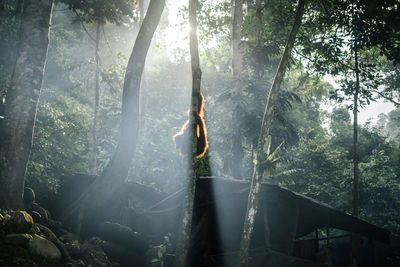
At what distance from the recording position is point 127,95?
385 inches

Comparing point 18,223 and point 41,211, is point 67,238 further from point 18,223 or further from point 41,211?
point 18,223

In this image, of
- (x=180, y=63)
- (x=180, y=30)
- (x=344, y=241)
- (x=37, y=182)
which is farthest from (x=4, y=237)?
(x=180, y=63)

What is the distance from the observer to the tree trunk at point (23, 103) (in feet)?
23.0

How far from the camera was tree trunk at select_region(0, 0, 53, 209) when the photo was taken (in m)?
7.02

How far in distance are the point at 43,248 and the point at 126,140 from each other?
13.8ft

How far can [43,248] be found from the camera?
6117mm

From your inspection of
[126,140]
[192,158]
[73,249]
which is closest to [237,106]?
[126,140]

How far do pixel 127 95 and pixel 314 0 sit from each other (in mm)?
8243

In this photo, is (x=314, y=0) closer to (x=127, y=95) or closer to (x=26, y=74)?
(x=127, y=95)

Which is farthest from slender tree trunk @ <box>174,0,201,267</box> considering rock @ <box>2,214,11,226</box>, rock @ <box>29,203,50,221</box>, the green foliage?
the green foliage

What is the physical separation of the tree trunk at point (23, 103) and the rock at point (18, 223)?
1090mm

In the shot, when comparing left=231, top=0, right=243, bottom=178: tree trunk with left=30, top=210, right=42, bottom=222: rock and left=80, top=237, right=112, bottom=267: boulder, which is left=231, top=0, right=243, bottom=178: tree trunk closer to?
left=80, top=237, right=112, bottom=267: boulder

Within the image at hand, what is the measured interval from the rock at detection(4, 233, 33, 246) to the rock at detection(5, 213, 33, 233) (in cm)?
18

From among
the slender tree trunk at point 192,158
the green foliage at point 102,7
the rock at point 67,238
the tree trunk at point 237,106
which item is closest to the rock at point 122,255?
the rock at point 67,238
